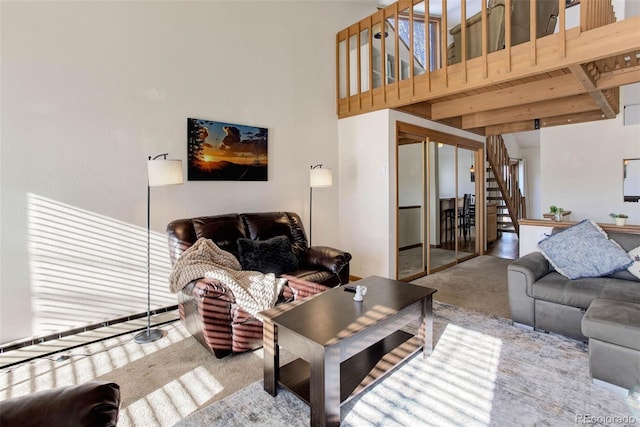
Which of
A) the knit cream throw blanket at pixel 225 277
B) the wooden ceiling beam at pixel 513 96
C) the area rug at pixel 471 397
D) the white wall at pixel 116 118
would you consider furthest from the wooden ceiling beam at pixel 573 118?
the knit cream throw blanket at pixel 225 277

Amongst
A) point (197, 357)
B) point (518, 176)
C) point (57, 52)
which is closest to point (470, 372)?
point (197, 357)

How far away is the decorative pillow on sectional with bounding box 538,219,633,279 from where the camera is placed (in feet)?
8.66

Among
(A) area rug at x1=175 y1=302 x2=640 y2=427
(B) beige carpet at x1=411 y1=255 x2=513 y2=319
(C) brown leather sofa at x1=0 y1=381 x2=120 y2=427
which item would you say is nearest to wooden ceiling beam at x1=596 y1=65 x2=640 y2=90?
(B) beige carpet at x1=411 y1=255 x2=513 y2=319

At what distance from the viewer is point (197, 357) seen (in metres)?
2.38

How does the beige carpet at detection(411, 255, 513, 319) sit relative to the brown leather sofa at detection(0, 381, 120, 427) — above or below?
below

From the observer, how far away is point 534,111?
181 inches

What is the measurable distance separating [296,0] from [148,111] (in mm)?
2410

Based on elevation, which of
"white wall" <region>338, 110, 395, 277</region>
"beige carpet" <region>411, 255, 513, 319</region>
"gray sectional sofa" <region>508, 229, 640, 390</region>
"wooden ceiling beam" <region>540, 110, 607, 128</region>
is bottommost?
"beige carpet" <region>411, 255, 513, 319</region>

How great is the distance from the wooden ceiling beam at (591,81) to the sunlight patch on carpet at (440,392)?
2484 millimetres

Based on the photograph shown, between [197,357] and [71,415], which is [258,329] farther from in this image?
[71,415]

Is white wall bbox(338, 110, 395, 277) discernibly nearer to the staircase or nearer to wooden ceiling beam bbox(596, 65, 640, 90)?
wooden ceiling beam bbox(596, 65, 640, 90)

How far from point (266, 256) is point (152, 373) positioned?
123cm

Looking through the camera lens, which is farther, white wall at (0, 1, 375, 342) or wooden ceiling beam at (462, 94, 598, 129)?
wooden ceiling beam at (462, 94, 598, 129)

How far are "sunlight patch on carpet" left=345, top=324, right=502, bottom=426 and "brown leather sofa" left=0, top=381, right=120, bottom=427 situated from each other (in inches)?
46.6
